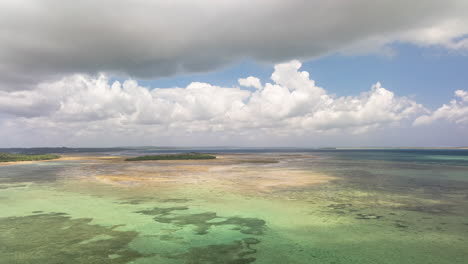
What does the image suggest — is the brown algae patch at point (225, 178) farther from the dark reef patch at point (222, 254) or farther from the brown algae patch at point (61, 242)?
the dark reef patch at point (222, 254)

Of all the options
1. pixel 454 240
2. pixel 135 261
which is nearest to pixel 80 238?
pixel 135 261

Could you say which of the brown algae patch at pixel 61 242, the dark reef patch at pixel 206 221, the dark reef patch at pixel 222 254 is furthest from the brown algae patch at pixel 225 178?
the dark reef patch at pixel 222 254

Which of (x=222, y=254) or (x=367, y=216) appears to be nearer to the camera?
(x=222, y=254)

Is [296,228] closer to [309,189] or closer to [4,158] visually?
[309,189]

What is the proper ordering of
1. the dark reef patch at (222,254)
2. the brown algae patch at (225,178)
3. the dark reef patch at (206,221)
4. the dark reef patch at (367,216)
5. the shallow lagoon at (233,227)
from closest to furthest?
the dark reef patch at (222,254) < the shallow lagoon at (233,227) < the dark reef patch at (206,221) < the dark reef patch at (367,216) < the brown algae patch at (225,178)

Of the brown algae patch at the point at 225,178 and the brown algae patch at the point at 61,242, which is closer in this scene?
the brown algae patch at the point at 61,242

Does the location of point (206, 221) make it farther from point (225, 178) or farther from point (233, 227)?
point (225, 178)

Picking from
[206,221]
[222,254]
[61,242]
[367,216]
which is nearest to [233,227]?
[206,221]

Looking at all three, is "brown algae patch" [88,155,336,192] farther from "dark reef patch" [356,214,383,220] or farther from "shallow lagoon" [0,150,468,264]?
"dark reef patch" [356,214,383,220]

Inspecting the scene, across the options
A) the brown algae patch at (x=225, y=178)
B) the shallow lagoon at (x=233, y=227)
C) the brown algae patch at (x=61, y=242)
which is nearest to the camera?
the brown algae patch at (x=61, y=242)
